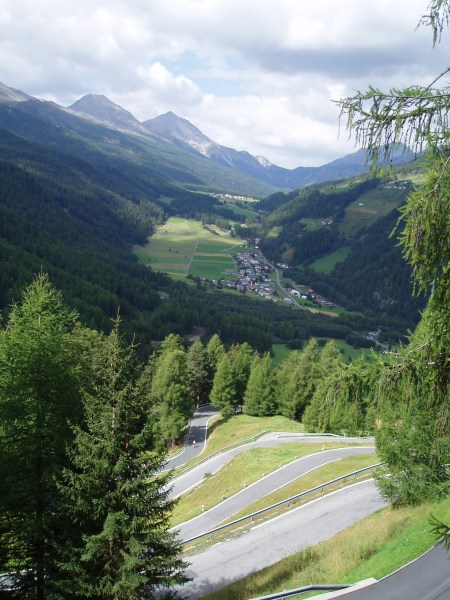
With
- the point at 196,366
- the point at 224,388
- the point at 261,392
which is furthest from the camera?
the point at 196,366

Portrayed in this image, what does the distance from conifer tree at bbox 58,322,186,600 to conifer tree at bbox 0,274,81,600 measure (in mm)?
778

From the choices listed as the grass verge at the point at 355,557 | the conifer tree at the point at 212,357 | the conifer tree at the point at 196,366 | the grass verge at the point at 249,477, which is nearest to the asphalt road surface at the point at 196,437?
the conifer tree at the point at 196,366

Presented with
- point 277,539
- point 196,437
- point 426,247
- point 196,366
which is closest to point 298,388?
point 196,437

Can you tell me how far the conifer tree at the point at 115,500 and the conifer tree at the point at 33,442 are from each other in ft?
2.55

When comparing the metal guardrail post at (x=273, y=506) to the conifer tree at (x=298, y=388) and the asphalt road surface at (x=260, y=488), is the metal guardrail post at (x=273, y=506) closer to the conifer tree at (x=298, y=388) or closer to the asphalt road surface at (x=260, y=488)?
the asphalt road surface at (x=260, y=488)

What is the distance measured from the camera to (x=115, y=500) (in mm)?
13672

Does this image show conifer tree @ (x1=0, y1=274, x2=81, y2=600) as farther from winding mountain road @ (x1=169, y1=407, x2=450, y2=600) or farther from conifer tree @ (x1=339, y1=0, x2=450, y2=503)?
conifer tree @ (x1=339, y1=0, x2=450, y2=503)

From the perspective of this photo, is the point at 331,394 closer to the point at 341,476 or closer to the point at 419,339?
the point at 419,339

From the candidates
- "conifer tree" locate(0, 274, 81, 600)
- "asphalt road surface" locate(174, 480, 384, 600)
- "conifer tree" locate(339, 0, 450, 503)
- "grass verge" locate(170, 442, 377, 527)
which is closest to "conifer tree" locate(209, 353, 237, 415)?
"grass verge" locate(170, 442, 377, 527)

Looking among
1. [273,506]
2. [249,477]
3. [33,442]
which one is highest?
[33,442]

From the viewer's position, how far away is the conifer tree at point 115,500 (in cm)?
1307

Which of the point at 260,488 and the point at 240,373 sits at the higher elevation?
the point at 240,373

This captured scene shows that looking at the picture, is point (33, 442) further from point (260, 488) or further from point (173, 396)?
point (173, 396)

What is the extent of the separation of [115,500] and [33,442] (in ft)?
11.1
